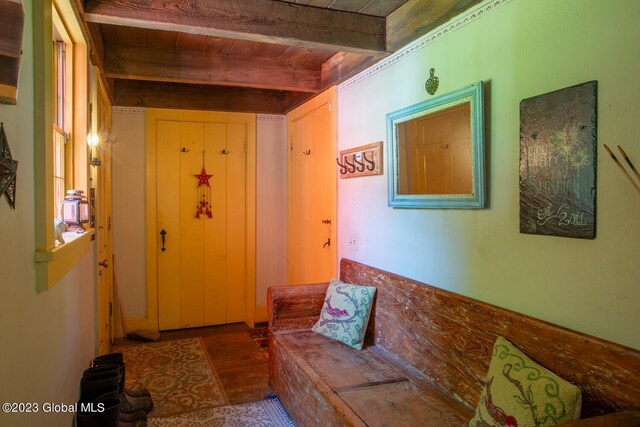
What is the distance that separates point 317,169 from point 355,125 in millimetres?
770

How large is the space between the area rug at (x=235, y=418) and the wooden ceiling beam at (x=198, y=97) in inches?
110

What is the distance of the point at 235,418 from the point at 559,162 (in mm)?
2153

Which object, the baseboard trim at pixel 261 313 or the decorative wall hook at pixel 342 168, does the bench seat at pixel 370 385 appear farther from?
the baseboard trim at pixel 261 313

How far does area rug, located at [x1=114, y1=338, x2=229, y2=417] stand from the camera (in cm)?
265

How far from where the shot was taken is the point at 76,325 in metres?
1.89

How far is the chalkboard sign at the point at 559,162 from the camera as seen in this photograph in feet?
4.45

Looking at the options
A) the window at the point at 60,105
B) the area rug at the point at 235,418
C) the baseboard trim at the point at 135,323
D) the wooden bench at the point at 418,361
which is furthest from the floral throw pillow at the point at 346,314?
the baseboard trim at the point at 135,323

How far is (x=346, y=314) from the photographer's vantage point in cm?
251

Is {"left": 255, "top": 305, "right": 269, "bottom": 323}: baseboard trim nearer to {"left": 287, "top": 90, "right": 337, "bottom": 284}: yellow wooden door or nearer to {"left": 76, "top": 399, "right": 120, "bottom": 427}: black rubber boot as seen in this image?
{"left": 287, "top": 90, "right": 337, "bottom": 284}: yellow wooden door

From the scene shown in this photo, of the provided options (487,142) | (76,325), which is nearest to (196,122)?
(76,325)

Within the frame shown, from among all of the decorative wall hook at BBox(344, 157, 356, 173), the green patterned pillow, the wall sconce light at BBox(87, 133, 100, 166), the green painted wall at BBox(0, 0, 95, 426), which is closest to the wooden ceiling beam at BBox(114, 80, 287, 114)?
the wall sconce light at BBox(87, 133, 100, 166)

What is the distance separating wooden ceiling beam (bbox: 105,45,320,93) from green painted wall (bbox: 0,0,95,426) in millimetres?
1950

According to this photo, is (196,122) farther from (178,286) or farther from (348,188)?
(348,188)

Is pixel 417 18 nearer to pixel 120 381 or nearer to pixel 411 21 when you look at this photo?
pixel 411 21
